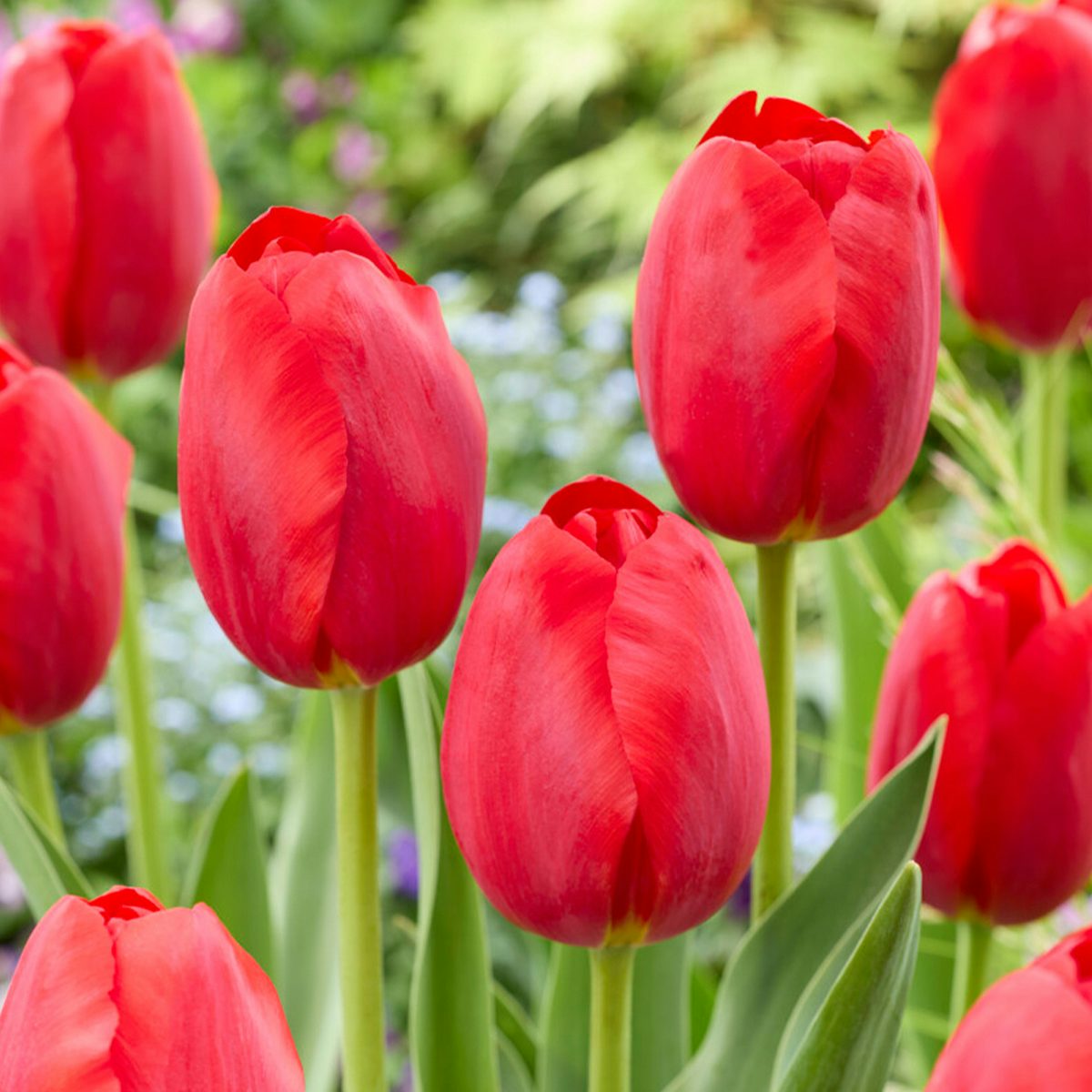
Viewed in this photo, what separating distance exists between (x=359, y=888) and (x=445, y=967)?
7 centimetres

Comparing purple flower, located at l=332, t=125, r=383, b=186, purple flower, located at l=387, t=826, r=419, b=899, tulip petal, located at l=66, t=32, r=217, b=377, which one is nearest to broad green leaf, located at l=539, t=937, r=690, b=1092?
tulip petal, located at l=66, t=32, r=217, b=377

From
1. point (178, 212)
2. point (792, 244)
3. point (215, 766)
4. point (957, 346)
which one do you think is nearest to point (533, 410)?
point (215, 766)

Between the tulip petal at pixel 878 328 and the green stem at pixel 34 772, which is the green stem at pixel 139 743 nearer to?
the green stem at pixel 34 772

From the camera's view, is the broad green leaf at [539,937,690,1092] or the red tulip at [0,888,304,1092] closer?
the red tulip at [0,888,304,1092]

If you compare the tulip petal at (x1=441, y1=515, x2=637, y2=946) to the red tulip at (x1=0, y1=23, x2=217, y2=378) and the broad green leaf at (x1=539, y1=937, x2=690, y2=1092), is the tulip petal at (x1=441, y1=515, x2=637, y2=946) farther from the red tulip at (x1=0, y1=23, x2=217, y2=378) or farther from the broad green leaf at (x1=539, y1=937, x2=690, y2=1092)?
the red tulip at (x1=0, y1=23, x2=217, y2=378)

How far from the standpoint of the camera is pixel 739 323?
13.4 inches

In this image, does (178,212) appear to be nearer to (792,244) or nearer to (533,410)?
(792,244)

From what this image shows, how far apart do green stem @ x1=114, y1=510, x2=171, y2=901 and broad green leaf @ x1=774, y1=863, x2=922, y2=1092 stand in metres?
0.28

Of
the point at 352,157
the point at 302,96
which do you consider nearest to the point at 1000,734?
the point at 352,157

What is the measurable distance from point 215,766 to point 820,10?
2.12 meters

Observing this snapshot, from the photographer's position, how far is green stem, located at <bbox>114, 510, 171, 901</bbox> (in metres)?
0.54

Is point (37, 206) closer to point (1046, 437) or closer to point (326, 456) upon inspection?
point (326, 456)

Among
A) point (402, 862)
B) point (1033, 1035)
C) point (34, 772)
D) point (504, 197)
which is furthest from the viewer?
point (504, 197)

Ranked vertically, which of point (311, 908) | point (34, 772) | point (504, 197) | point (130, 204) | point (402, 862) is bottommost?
point (504, 197)
